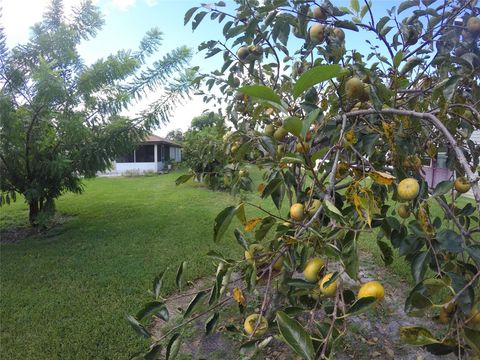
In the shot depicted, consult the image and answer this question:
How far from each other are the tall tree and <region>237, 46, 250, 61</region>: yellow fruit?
3.92 meters

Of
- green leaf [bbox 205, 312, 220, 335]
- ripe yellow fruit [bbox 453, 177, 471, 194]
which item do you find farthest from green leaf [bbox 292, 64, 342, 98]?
ripe yellow fruit [bbox 453, 177, 471, 194]

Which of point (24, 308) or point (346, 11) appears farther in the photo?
point (24, 308)

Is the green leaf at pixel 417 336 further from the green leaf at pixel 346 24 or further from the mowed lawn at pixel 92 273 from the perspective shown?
the mowed lawn at pixel 92 273

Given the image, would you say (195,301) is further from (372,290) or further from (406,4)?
(406,4)

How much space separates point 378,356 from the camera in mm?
2465

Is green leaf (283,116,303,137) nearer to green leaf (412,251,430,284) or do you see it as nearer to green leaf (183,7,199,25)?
green leaf (412,251,430,284)

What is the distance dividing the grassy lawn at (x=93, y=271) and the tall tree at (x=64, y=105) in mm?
949

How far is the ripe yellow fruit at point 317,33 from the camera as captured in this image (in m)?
Result: 1.51

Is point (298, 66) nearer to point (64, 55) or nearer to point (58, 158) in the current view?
point (58, 158)

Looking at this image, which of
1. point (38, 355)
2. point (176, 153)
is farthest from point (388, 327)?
point (176, 153)

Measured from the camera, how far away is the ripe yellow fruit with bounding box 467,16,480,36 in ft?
4.71

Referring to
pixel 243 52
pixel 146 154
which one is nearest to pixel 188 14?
pixel 243 52

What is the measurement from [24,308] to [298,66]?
3275 millimetres

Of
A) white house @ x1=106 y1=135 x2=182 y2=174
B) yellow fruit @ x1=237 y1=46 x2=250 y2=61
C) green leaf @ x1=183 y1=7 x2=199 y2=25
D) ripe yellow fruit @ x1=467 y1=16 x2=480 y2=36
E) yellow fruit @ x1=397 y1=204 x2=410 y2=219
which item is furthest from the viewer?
white house @ x1=106 y1=135 x2=182 y2=174
